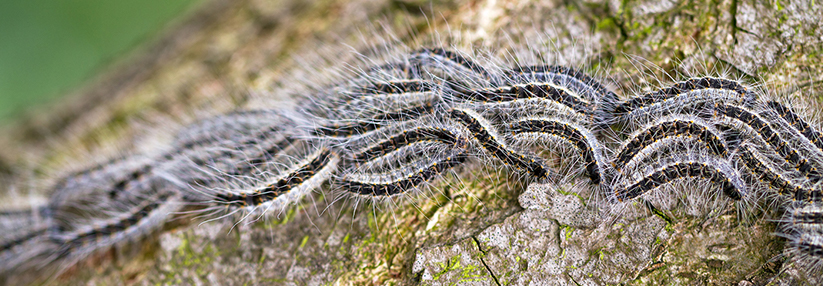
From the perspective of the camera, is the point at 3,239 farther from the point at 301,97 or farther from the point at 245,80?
the point at 301,97

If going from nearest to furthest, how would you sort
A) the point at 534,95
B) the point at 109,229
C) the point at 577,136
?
the point at 577,136, the point at 534,95, the point at 109,229

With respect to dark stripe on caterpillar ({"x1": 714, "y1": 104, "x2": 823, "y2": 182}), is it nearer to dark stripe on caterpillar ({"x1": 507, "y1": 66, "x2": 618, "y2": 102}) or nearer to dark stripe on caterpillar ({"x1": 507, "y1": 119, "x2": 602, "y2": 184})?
dark stripe on caterpillar ({"x1": 507, "y1": 66, "x2": 618, "y2": 102})

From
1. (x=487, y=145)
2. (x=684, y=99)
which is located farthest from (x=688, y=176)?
(x=487, y=145)

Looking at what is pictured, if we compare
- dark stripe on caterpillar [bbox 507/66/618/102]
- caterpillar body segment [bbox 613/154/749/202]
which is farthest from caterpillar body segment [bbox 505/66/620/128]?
caterpillar body segment [bbox 613/154/749/202]

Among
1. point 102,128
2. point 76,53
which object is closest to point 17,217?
point 102,128

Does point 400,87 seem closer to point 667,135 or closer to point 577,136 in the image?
point 577,136
